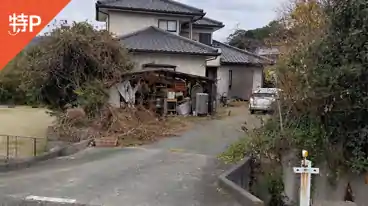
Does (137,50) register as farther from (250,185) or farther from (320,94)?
(320,94)

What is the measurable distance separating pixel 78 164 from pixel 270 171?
4.30m

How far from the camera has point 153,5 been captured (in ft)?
82.7

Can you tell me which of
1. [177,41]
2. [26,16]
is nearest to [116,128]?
[26,16]

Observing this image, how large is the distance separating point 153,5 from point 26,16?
13.5 m

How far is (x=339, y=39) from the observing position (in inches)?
268

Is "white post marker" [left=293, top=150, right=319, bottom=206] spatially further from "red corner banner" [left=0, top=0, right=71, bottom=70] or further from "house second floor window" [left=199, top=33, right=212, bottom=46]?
"house second floor window" [left=199, top=33, right=212, bottom=46]

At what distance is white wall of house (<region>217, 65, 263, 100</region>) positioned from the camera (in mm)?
28812

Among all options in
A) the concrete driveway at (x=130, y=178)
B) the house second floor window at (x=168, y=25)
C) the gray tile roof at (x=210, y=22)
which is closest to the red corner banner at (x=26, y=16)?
the concrete driveway at (x=130, y=178)

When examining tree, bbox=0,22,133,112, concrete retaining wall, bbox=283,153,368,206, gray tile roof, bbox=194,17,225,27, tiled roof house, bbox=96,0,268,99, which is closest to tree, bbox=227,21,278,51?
tiled roof house, bbox=96,0,268,99

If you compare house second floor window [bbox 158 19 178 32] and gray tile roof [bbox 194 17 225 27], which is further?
gray tile roof [bbox 194 17 225 27]

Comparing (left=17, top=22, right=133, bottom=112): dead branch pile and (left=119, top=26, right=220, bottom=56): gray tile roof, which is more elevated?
(left=119, top=26, right=220, bottom=56): gray tile roof

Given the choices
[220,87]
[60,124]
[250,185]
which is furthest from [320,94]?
[220,87]

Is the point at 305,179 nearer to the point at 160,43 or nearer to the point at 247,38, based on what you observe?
the point at 160,43

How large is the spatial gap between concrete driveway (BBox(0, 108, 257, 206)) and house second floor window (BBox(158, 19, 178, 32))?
45.4ft
